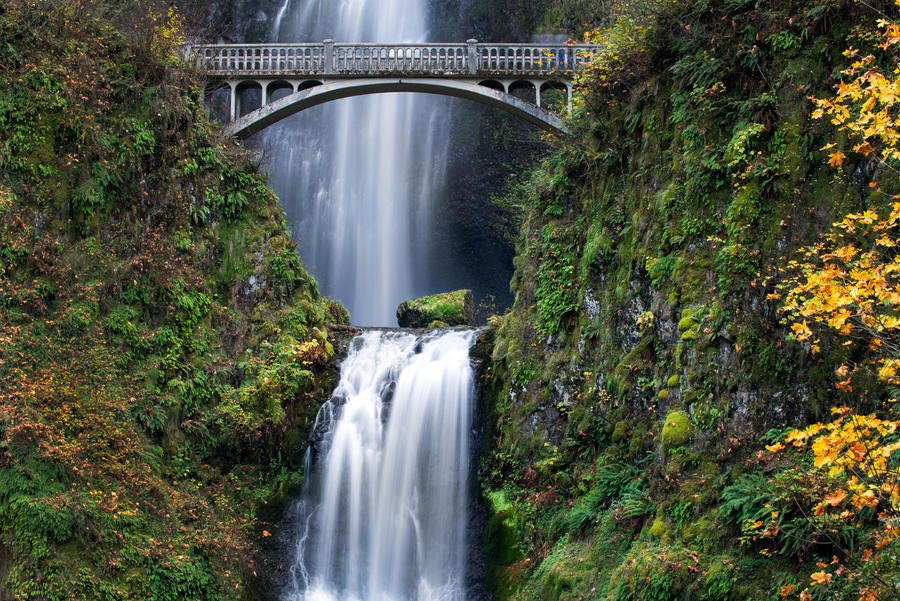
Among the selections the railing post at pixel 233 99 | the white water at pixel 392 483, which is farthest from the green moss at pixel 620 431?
the railing post at pixel 233 99

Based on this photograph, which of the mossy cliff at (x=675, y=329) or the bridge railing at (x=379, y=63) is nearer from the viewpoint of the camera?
the mossy cliff at (x=675, y=329)

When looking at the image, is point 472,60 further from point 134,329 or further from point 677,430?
point 677,430

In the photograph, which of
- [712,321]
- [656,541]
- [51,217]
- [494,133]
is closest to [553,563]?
[656,541]

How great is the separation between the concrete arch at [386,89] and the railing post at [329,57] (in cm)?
30

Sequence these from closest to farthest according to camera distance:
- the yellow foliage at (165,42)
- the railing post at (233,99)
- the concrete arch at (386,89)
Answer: the yellow foliage at (165,42)
the concrete arch at (386,89)
the railing post at (233,99)

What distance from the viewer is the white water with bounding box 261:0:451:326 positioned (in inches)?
1036

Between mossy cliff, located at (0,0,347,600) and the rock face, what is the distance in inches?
118

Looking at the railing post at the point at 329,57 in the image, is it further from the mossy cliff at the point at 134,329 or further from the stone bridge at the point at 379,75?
the mossy cliff at the point at 134,329

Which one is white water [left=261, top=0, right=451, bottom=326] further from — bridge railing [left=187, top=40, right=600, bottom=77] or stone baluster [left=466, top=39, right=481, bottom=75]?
stone baluster [left=466, top=39, right=481, bottom=75]

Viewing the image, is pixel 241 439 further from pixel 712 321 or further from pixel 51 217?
pixel 712 321

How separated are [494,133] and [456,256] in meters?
4.44

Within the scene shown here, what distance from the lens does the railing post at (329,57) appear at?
1848 cm

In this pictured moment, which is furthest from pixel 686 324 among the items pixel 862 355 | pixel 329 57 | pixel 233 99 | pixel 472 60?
pixel 233 99

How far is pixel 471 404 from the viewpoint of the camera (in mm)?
15094
